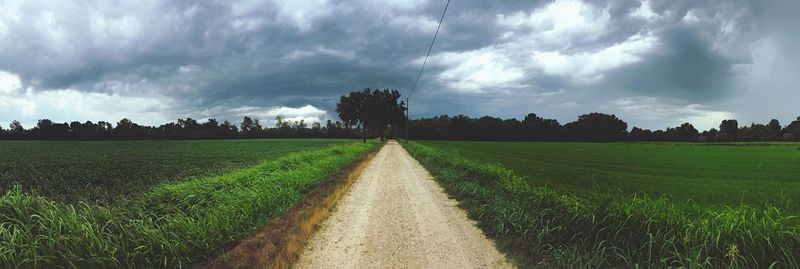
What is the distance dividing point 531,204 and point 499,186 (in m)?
3.16

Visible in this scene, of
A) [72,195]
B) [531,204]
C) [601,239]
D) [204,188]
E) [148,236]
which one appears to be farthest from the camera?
[72,195]

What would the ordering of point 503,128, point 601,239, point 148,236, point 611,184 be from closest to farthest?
point 148,236 → point 601,239 → point 611,184 → point 503,128

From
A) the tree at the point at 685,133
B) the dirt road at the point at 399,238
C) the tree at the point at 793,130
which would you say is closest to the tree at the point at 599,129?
the tree at the point at 685,133

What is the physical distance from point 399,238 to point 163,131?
147268 millimetres

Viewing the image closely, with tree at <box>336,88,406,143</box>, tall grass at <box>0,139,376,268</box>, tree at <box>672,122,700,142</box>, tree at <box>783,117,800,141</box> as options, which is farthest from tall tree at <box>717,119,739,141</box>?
tall grass at <box>0,139,376,268</box>

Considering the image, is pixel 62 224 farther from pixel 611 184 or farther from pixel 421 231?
pixel 611 184

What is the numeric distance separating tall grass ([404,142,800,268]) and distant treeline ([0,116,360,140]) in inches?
3553

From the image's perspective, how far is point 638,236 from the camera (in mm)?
5902

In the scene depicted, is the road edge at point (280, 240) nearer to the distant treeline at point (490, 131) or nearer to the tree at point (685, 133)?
the distant treeline at point (490, 131)

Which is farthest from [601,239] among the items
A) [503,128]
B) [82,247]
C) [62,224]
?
[503,128]

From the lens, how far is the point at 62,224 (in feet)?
19.5

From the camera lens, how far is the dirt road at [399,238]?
592 cm

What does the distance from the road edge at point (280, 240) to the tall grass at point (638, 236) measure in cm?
335

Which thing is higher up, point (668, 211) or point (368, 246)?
point (668, 211)
